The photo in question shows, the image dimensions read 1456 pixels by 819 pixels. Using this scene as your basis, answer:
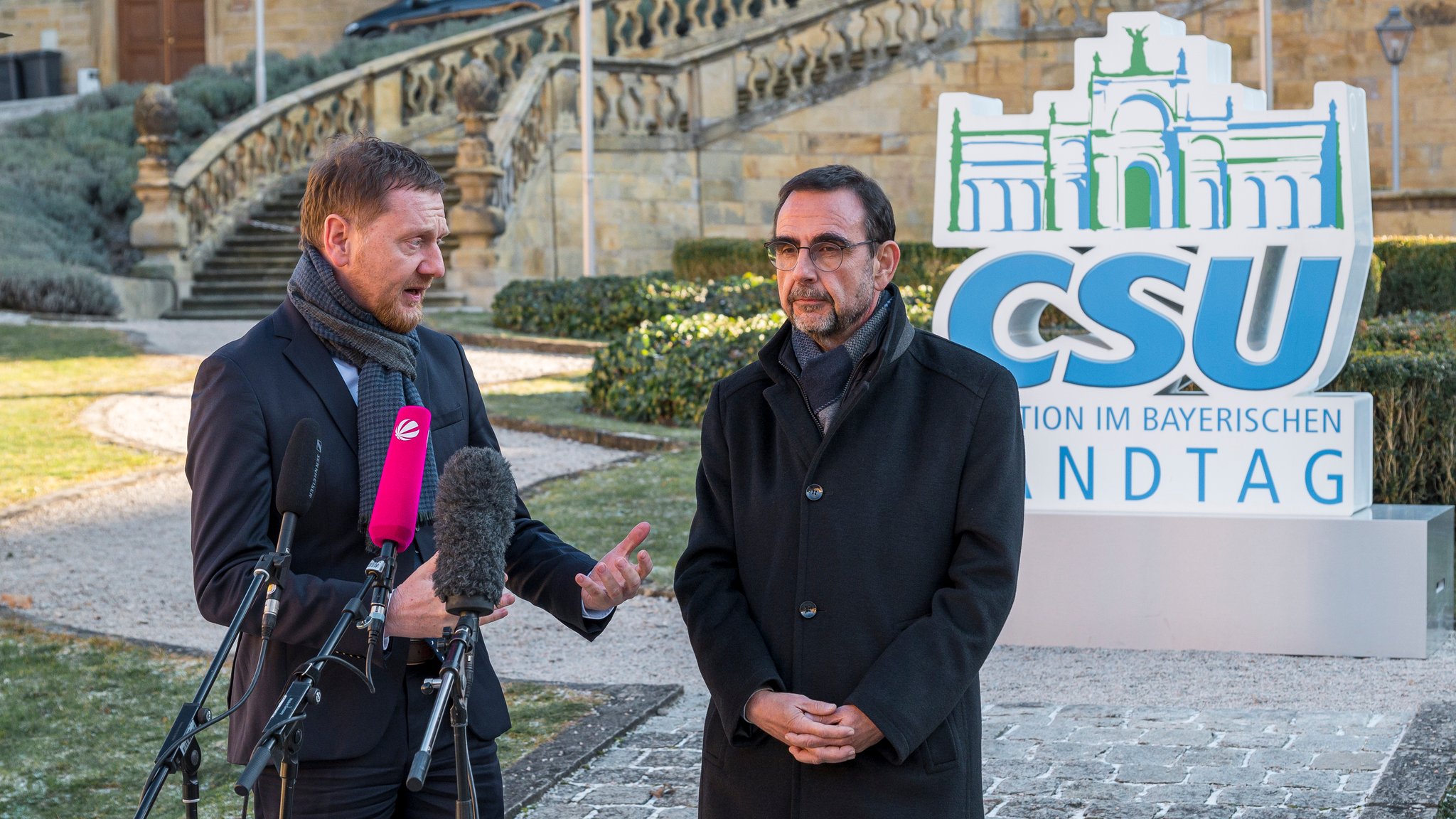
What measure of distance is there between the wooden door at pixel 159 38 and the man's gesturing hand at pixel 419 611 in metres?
36.8

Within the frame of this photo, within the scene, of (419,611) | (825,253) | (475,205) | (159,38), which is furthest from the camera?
(159,38)

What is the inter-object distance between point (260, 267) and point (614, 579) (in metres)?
20.4

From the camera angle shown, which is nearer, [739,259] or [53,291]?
[53,291]

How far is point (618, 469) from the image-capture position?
11.6m

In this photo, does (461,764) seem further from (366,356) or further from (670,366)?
(670,366)

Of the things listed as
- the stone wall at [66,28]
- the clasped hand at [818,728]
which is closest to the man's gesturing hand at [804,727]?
the clasped hand at [818,728]

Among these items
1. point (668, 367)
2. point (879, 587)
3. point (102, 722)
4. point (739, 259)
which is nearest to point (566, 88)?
point (739, 259)

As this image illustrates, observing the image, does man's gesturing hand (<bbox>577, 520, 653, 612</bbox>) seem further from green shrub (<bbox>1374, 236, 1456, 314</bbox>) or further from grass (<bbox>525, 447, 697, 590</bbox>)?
green shrub (<bbox>1374, 236, 1456, 314</bbox>)

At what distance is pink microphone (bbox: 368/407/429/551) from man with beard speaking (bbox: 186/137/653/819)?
309 millimetres

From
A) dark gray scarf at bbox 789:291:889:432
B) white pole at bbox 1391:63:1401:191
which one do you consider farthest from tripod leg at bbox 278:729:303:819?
white pole at bbox 1391:63:1401:191

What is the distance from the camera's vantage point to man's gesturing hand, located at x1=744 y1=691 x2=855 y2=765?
10.5 feet

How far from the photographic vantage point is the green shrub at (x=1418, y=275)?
15.6 metres

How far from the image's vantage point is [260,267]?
74.0 feet

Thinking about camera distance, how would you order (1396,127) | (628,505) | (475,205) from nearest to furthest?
(628,505)
(475,205)
(1396,127)
